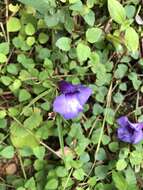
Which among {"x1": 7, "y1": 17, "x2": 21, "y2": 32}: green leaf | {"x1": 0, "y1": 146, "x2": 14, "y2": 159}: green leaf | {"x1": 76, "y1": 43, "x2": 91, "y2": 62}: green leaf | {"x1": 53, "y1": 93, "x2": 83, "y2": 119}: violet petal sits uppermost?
{"x1": 7, "y1": 17, "x2": 21, "y2": 32}: green leaf

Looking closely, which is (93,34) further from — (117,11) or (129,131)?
(129,131)

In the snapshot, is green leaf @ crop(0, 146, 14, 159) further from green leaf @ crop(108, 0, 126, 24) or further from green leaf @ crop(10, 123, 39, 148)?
green leaf @ crop(108, 0, 126, 24)

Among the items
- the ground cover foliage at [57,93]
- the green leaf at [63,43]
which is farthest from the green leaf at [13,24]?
the green leaf at [63,43]

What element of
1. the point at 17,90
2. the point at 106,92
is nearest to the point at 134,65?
the point at 106,92

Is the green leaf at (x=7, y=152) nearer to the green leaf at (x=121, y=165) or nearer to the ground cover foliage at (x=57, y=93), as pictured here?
the ground cover foliage at (x=57, y=93)

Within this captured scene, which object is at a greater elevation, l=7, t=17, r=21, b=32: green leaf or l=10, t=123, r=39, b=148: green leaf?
l=7, t=17, r=21, b=32: green leaf

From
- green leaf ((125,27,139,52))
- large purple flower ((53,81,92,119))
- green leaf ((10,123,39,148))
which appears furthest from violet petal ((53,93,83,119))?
green leaf ((125,27,139,52))
